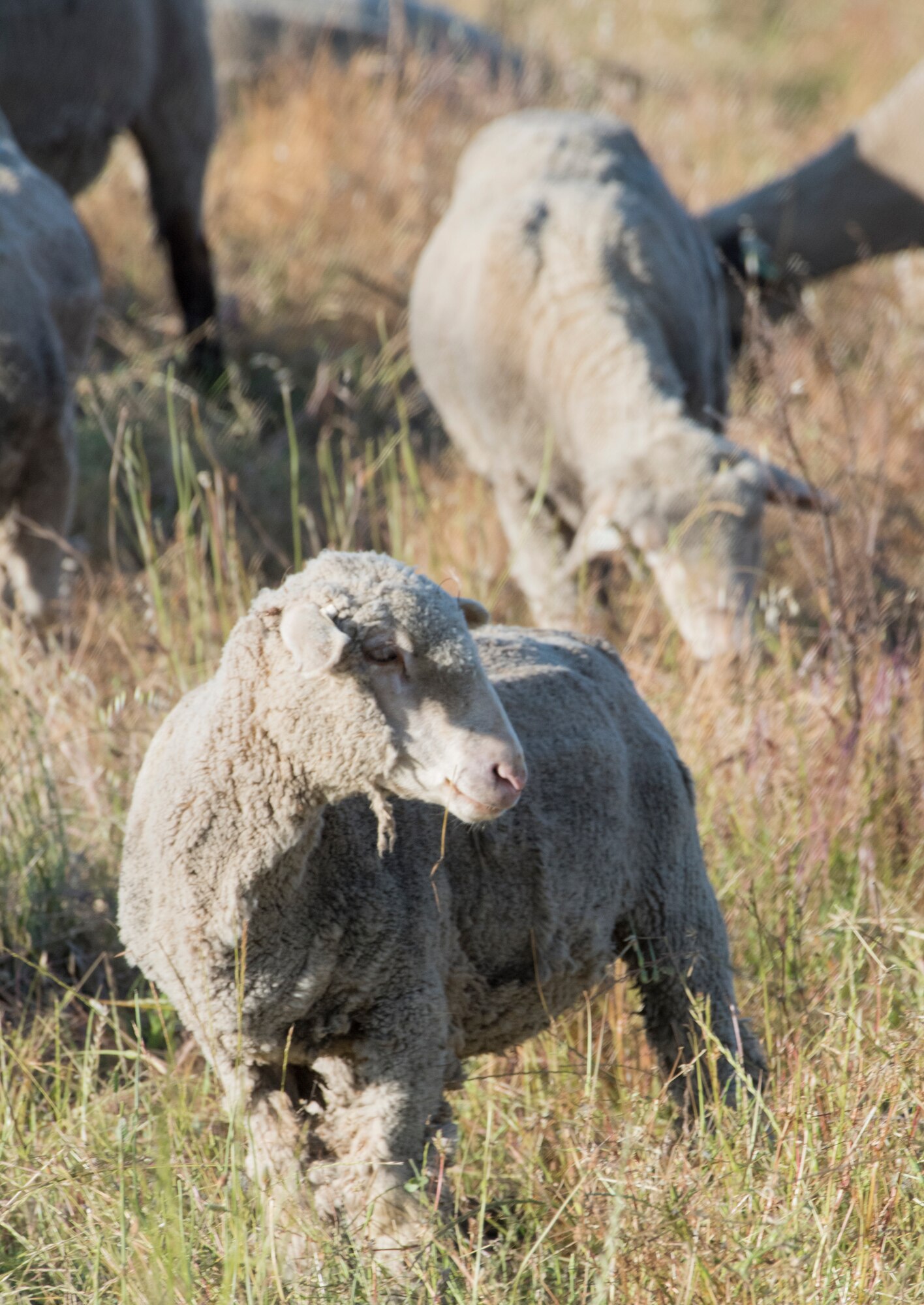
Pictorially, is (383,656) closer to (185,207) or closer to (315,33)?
(185,207)

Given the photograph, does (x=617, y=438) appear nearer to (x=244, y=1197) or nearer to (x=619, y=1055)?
(x=619, y=1055)

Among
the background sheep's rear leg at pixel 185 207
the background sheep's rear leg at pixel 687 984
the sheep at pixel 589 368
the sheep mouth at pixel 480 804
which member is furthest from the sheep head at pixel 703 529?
the background sheep's rear leg at pixel 185 207

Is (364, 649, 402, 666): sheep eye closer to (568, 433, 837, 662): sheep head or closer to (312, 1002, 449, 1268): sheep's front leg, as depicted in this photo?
(312, 1002, 449, 1268): sheep's front leg

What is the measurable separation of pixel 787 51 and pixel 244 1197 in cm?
1328

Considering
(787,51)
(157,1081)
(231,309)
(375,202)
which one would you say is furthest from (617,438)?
(787,51)

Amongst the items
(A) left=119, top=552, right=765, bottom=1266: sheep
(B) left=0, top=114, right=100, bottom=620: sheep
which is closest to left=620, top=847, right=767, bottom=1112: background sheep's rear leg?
(A) left=119, top=552, right=765, bottom=1266: sheep

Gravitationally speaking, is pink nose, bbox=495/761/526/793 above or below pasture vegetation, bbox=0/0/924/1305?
above

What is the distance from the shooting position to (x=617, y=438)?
4.51m

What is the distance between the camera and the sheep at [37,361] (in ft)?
13.2

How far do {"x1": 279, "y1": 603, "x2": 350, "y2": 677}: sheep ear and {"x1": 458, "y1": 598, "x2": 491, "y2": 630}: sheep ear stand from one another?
340 millimetres

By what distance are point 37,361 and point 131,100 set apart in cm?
298

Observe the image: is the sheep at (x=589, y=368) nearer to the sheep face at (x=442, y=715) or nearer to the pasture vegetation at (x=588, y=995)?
the pasture vegetation at (x=588, y=995)

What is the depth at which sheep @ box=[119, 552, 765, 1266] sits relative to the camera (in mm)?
2010

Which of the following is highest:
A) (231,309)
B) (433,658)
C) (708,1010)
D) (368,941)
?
(433,658)
